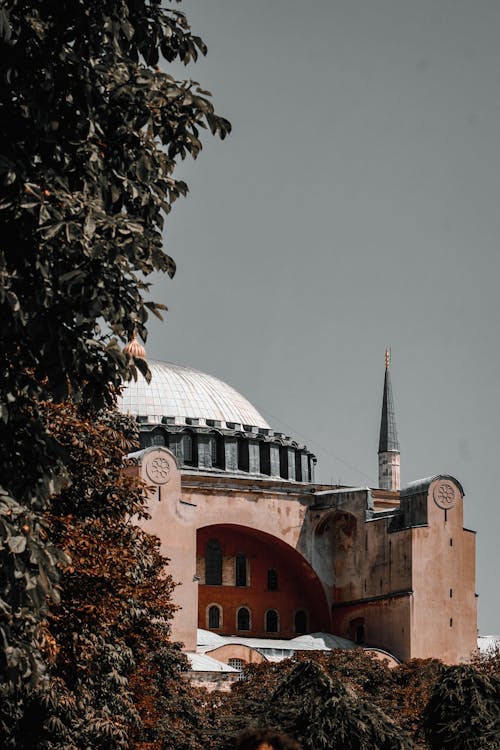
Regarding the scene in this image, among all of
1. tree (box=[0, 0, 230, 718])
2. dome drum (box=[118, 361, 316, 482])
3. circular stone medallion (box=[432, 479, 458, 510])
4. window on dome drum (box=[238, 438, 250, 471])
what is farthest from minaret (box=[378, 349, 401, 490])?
tree (box=[0, 0, 230, 718])

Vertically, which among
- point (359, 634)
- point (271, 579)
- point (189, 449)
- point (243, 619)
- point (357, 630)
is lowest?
point (359, 634)

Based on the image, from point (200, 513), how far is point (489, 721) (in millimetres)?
37707

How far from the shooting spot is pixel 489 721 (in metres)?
19.7

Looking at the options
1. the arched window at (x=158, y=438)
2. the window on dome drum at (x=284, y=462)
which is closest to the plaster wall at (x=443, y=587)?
the window on dome drum at (x=284, y=462)

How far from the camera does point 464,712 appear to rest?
2002 centimetres

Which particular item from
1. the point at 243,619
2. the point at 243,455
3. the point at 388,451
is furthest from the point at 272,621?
the point at 388,451

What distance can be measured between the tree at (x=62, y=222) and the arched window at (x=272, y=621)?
47366mm

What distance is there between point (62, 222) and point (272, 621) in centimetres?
4934

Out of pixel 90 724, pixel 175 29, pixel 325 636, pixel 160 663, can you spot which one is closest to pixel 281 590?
pixel 325 636

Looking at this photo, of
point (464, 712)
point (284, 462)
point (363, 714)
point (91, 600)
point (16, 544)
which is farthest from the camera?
point (284, 462)

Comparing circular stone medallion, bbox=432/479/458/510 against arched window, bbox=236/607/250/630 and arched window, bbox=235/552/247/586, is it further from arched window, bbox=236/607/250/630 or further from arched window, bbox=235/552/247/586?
arched window, bbox=236/607/250/630

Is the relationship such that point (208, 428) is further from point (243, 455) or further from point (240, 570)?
point (240, 570)

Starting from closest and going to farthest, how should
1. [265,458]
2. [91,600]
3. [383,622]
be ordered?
[91,600] < [383,622] < [265,458]

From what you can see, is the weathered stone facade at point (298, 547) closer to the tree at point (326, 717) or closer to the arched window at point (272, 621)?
the arched window at point (272, 621)
